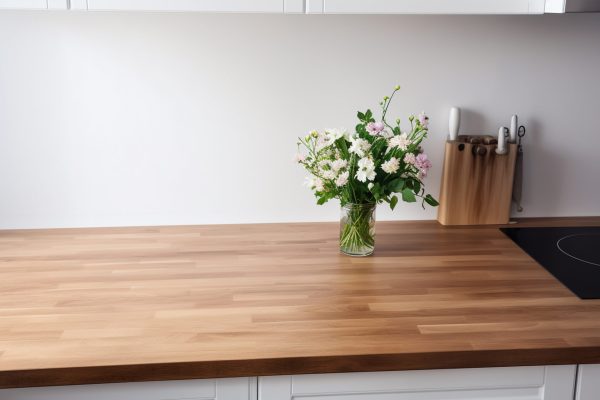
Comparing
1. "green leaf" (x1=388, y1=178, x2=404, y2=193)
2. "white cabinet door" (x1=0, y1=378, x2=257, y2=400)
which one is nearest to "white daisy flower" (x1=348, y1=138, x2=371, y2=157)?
"green leaf" (x1=388, y1=178, x2=404, y2=193)

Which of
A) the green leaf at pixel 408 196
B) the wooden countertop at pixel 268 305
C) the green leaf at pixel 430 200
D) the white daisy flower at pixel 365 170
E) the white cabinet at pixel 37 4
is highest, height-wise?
the white cabinet at pixel 37 4

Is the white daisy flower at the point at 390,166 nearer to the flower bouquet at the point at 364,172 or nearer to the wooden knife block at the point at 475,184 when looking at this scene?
the flower bouquet at the point at 364,172

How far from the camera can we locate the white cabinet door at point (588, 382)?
1.52 metres

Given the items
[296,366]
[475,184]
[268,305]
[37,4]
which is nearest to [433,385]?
[296,366]

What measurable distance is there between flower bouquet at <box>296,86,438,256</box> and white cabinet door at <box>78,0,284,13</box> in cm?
39

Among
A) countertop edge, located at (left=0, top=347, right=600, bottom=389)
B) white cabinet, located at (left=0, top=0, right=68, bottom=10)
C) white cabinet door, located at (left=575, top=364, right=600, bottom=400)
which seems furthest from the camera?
white cabinet, located at (left=0, top=0, right=68, bottom=10)

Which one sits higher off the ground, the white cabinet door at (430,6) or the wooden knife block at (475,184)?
the white cabinet door at (430,6)

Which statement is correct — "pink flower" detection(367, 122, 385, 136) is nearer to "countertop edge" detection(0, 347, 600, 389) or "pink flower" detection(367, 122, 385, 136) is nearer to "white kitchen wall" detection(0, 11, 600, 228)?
"white kitchen wall" detection(0, 11, 600, 228)

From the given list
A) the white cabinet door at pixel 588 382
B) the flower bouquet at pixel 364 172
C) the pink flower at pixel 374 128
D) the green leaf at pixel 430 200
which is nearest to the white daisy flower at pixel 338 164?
the flower bouquet at pixel 364 172

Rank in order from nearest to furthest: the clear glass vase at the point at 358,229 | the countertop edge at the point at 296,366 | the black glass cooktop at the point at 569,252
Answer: the countertop edge at the point at 296,366, the black glass cooktop at the point at 569,252, the clear glass vase at the point at 358,229

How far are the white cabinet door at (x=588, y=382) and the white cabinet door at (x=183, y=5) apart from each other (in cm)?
110

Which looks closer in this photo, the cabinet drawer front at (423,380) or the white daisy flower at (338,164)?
the cabinet drawer front at (423,380)

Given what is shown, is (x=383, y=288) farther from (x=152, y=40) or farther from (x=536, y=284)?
(x=152, y=40)

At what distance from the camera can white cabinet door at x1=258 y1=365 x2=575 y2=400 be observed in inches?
58.2
